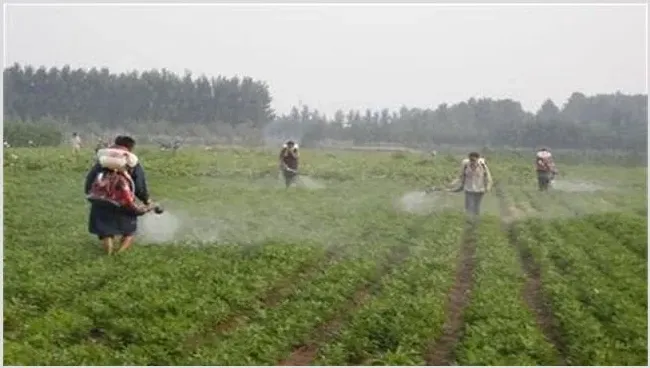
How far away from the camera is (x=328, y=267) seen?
821 cm

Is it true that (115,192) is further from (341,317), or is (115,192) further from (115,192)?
(341,317)

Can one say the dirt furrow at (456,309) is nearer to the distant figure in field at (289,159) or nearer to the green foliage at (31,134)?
the distant figure in field at (289,159)

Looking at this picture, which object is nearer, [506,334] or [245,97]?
[506,334]

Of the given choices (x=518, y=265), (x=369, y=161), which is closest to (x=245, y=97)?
(x=369, y=161)

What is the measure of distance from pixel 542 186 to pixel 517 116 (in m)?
0.86

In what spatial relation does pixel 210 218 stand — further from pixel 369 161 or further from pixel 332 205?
pixel 369 161

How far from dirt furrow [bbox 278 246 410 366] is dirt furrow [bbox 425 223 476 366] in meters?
0.60

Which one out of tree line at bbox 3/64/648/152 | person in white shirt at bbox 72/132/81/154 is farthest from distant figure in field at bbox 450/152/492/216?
person in white shirt at bbox 72/132/81/154

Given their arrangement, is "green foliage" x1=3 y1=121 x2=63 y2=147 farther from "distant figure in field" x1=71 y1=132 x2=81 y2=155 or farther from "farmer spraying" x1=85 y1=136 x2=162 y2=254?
"farmer spraying" x1=85 y1=136 x2=162 y2=254

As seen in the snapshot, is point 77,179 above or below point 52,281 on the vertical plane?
above

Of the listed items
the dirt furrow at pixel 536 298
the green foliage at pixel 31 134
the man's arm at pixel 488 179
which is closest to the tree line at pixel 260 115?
the green foliage at pixel 31 134

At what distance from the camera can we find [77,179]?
32.5ft

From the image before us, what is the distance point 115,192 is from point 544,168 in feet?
14.1

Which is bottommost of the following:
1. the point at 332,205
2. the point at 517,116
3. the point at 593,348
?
the point at 593,348
